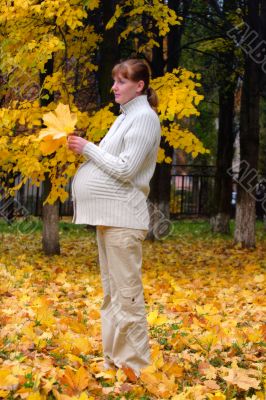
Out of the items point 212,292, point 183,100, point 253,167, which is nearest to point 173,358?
point 212,292

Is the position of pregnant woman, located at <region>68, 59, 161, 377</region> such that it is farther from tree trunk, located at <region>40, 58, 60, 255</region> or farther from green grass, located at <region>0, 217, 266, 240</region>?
green grass, located at <region>0, 217, 266, 240</region>

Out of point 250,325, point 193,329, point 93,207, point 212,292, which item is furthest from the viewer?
point 212,292

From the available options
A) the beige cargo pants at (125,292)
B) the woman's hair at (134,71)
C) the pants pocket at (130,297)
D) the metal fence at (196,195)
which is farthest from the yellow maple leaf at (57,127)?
the metal fence at (196,195)

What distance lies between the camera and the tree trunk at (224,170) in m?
15.3

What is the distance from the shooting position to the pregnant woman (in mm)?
3389

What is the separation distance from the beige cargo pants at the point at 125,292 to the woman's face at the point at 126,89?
28.8 inches

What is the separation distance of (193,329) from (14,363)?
196 centimetres

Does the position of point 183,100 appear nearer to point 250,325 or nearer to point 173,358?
point 250,325

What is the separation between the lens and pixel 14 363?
3545mm

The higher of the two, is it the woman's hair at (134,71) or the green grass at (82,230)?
the woman's hair at (134,71)

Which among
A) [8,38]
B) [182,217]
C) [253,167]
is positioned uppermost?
[8,38]

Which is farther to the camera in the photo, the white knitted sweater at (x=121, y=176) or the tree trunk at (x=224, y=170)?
the tree trunk at (x=224, y=170)

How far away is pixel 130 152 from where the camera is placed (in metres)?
3.35

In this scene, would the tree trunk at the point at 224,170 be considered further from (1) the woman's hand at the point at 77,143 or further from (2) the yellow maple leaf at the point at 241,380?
(1) the woman's hand at the point at 77,143
